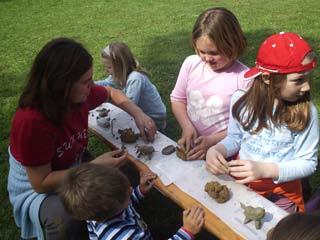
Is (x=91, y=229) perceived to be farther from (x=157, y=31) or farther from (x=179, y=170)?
(x=157, y=31)

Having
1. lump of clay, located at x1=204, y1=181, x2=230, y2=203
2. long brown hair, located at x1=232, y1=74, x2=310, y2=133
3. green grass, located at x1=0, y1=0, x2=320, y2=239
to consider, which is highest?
long brown hair, located at x1=232, y1=74, x2=310, y2=133

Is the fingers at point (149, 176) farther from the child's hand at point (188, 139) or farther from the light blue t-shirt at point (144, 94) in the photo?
the light blue t-shirt at point (144, 94)

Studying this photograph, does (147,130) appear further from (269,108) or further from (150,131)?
(269,108)

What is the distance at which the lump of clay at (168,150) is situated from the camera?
2561 millimetres

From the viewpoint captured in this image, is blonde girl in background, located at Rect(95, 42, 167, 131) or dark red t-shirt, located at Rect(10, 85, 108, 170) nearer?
dark red t-shirt, located at Rect(10, 85, 108, 170)

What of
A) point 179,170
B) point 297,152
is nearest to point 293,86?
point 297,152

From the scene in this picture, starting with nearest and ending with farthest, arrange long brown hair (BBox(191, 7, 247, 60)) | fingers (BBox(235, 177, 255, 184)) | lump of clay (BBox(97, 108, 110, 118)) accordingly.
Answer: fingers (BBox(235, 177, 255, 184)) < long brown hair (BBox(191, 7, 247, 60)) < lump of clay (BBox(97, 108, 110, 118))

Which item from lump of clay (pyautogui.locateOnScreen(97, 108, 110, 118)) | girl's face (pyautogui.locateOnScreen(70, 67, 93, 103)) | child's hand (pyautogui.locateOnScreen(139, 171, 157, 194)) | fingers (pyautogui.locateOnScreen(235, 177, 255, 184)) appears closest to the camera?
fingers (pyautogui.locateOnScreen(235, 177, 255, 184))

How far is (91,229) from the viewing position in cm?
220

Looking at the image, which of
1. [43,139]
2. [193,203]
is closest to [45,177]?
[43,139]

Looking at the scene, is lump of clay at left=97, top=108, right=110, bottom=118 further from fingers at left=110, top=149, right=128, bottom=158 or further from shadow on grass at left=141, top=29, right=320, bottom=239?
shadow on grass at left=141, top=29, right=320, bottom=239

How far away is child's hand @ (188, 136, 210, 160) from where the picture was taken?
247cm

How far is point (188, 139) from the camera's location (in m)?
Answer: 2.63

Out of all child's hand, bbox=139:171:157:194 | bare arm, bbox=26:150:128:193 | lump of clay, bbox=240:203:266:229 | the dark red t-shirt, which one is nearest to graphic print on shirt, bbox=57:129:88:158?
the dark red t-shirt
